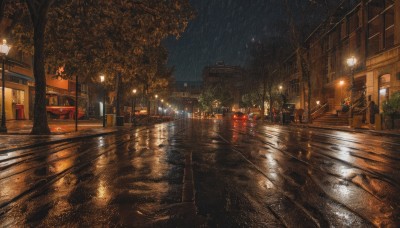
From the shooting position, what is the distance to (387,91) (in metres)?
28.6

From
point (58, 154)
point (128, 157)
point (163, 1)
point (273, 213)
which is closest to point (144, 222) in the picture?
point (273, 213)

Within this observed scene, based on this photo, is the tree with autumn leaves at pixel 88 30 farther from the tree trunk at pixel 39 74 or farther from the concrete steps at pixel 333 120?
the concrete steps at pixel 333 120

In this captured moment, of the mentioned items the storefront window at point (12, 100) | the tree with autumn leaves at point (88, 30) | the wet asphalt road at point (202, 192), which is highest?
the tree with autumn leaves at point (88, 30)

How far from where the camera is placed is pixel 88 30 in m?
18.2

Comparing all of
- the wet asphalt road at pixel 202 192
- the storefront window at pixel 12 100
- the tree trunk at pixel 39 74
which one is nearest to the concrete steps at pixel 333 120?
the wet asphalt road at pixel 202 192

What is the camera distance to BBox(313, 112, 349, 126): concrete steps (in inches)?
1312

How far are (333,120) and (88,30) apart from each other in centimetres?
2708

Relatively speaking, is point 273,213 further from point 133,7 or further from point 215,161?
point 133,7

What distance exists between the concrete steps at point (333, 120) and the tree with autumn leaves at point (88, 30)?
22304 mm

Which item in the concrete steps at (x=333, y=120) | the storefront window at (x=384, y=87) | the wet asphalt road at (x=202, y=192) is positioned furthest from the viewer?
the concrete steps at (x=333, y=120)

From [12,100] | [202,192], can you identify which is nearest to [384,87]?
[202,192]

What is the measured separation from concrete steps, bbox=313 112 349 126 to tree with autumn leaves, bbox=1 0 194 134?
22.3 metres

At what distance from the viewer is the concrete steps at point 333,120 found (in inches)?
1312

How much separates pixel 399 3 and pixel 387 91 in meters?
7.23
